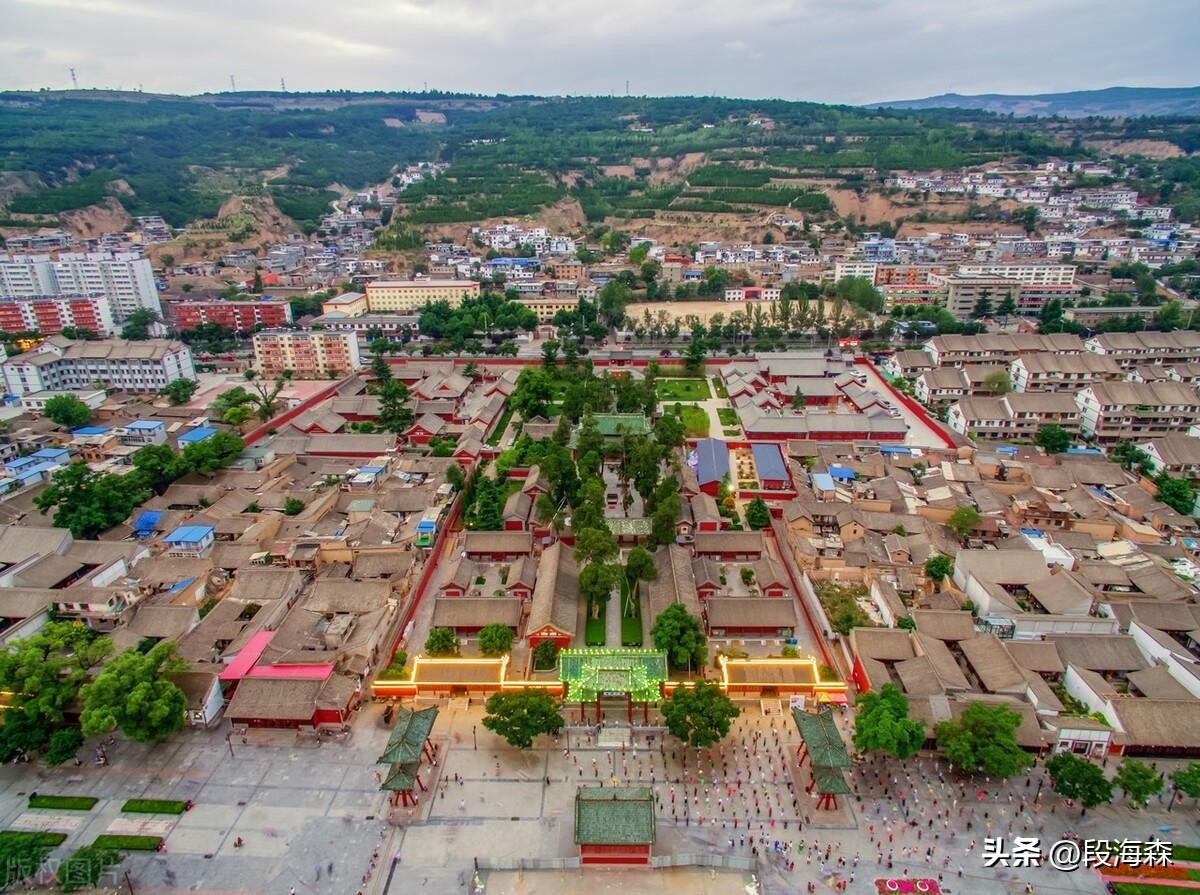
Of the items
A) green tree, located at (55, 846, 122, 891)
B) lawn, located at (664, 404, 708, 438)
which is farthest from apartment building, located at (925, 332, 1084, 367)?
green tree, located at (55, 846, 122, 891)

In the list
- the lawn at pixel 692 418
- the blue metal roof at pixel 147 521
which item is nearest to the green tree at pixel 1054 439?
the lawn at pixel 692 418

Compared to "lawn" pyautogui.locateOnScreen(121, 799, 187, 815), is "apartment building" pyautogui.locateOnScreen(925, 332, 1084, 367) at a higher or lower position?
higher

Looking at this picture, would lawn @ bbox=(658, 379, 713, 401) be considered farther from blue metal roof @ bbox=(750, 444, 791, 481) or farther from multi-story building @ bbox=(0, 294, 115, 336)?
multi-story building @ bbox=(0, 294, 115, 336)

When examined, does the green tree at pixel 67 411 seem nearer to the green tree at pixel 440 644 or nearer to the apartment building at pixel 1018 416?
the green tree at pixel 440 644

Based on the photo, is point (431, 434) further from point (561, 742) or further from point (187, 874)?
point (187, 874)

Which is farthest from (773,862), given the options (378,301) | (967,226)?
(967,226)
